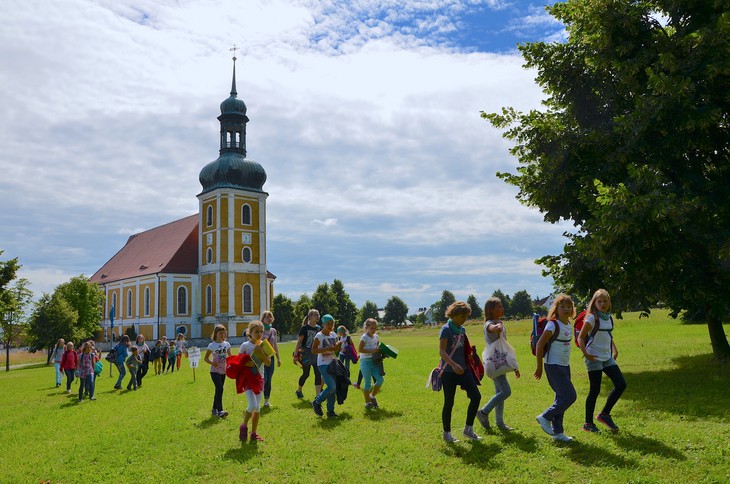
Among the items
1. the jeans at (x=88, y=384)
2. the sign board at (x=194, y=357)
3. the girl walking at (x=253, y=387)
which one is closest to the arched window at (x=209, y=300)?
the sign board at (x=194, y=357)

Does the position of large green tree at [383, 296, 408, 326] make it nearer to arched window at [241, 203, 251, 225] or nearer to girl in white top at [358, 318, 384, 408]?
arched window at [241, 203, 251, 225]

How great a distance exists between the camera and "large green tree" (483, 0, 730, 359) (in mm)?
12641

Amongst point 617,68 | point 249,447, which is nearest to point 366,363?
point 249,447

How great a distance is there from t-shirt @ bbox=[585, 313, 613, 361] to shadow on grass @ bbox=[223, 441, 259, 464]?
4645mm

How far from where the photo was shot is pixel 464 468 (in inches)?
265

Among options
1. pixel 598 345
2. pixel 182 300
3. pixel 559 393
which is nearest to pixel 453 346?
pixel 559 393

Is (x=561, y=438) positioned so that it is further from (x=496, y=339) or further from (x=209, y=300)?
(x=209, y=300)

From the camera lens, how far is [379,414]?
1055 cm

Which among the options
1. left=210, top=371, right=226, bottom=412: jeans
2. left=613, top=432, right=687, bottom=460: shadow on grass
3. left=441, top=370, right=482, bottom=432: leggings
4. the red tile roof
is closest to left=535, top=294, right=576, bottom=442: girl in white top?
left=613, top=432, right=687, bottom=460: shadow on grass

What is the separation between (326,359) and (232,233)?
5386 centimetres

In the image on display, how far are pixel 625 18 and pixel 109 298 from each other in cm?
7269

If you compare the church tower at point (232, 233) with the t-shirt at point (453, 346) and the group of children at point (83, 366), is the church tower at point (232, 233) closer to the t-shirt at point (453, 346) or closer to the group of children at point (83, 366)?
the group of children at point (83, 366)

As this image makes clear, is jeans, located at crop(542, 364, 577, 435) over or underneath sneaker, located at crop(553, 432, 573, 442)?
over

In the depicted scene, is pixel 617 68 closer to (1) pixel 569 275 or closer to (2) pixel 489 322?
(1) pixel 569 275
